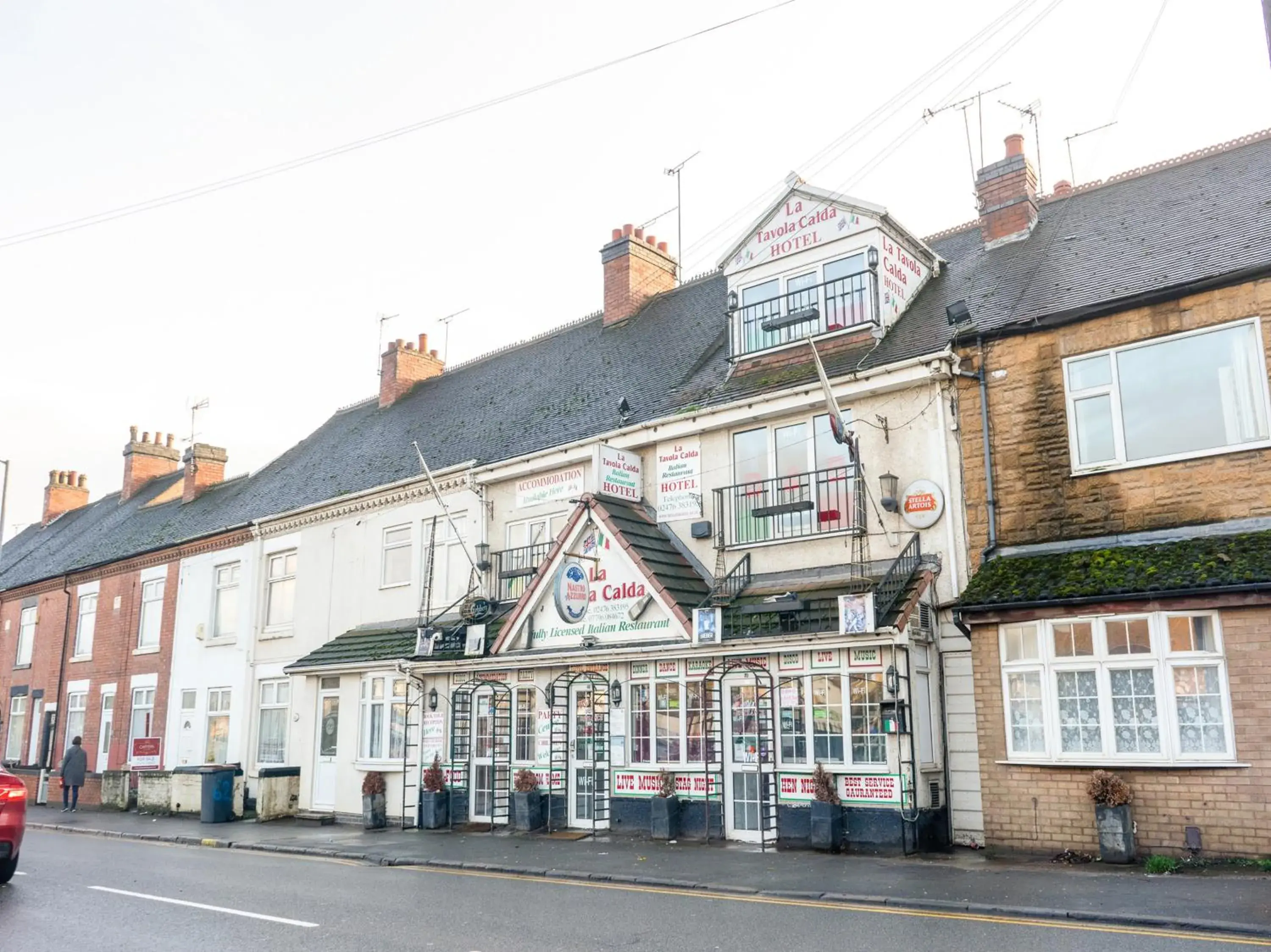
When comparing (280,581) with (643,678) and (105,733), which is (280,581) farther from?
(643,678)

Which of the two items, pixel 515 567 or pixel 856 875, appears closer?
pixel 856 875

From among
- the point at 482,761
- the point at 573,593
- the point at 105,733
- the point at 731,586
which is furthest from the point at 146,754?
the point at 731,586

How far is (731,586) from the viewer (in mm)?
16906

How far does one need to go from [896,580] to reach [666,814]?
477cm

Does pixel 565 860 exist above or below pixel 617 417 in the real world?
below

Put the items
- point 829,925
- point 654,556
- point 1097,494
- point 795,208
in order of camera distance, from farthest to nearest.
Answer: point 795,208
point 654,556
point 1097,494
point 829,925

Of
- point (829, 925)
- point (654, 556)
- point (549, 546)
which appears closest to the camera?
point (829, 925)

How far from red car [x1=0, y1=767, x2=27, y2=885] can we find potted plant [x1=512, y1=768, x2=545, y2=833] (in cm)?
760

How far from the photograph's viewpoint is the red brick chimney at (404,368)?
29969mm

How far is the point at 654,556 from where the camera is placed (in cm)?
1723

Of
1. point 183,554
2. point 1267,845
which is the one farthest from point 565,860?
point 183,554

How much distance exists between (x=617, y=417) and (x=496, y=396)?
6.13m

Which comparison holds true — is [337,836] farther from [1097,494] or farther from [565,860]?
[1097,494]

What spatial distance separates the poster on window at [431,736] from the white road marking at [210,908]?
26.0ft
